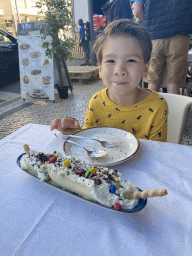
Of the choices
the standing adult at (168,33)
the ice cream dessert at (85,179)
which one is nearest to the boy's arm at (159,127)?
the ice cream dessert at (85,179)

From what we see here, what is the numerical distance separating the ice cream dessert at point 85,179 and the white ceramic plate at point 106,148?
0.40 feet

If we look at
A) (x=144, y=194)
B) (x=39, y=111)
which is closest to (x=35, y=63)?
(x=39, y=111)

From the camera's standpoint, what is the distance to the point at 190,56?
11.3 ft

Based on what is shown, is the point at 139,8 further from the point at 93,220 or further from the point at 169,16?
the point at 93,220

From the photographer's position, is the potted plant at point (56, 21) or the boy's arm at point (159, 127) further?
the potted plant at point (56, 21)

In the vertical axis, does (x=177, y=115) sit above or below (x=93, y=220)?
above

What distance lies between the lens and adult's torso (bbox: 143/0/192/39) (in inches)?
77.1

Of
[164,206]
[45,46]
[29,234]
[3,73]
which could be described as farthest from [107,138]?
[3,73]

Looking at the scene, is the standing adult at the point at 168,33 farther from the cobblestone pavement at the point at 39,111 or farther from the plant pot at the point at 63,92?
the plant pot at the point at 63,92

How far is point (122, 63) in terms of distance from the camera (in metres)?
0.86

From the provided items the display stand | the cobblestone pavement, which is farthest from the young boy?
the display stand

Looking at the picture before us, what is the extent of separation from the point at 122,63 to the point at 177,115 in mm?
570

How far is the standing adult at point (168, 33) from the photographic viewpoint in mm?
1993

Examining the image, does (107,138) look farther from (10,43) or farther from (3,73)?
(10,43)
